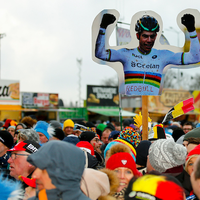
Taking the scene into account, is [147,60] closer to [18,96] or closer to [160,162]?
[160,162]

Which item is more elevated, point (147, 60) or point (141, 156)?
point (147, 60)

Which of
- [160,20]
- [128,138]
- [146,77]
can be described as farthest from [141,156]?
[160,20]

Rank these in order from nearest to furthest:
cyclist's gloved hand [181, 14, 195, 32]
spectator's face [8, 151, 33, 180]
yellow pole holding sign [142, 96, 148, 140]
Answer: spectator's face [8, 151, 33, 180] < yellow pole holding sign [142, 96, 148, 140] < cyclist's gloved hand [181, 14, 195, 32]

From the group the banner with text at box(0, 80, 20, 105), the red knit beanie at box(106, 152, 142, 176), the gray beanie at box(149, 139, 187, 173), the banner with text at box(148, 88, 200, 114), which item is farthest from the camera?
the banner with text at box(148, 88, 200, 114)

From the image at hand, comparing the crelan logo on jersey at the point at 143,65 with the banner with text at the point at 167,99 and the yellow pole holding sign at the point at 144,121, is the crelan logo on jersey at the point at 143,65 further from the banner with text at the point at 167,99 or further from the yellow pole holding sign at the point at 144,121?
the banner with text at the point at 167,99

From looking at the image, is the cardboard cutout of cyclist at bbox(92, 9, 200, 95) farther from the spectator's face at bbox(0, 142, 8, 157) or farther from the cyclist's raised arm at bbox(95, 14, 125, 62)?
the spectator's face at bbox(0, 142, 8, 157)

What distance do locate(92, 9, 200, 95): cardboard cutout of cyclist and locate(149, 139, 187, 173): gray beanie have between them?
2.26 metres

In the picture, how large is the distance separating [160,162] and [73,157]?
1.14 meters

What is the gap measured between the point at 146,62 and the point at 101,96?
2258cm

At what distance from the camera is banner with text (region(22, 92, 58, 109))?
2461cm

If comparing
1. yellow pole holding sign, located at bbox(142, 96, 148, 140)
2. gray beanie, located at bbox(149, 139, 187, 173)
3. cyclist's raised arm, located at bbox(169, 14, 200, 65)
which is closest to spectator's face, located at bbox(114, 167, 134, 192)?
gray beanie, located at bbox(149, 139, 187, 173)

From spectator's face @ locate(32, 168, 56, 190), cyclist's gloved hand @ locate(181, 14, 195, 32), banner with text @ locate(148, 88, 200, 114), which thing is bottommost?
banner with text @ locate(148, 88, 200, 114)

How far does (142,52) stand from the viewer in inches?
181

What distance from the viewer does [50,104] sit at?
25953 millimetres
